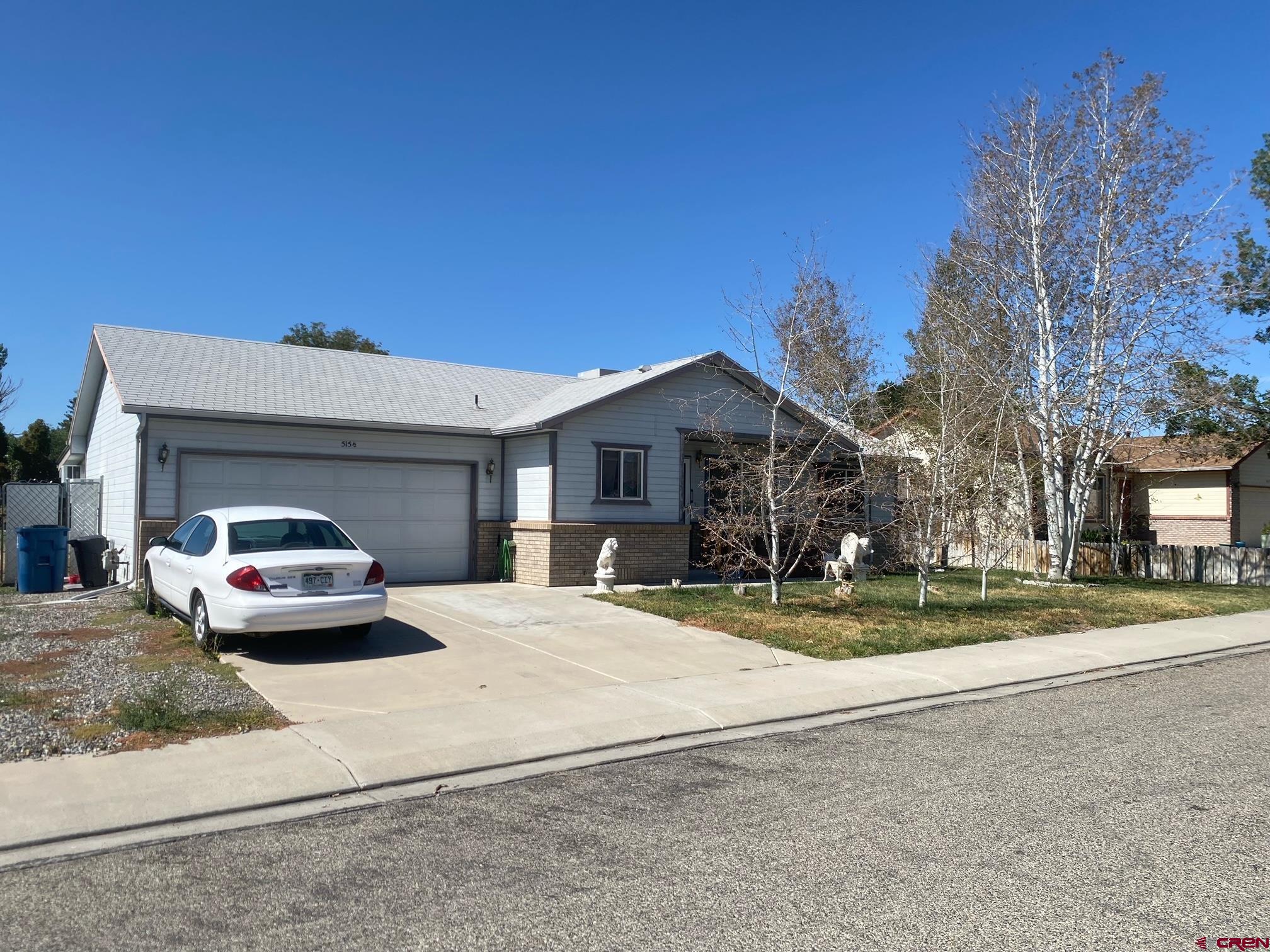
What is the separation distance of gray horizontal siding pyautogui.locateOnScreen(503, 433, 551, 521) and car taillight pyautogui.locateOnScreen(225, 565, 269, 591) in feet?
25.5

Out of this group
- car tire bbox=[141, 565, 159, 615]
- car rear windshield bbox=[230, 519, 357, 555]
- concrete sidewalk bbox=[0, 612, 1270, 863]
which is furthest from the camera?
car tire bbox=[141, 565, 159, 615]

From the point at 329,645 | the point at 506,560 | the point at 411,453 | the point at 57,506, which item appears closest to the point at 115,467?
the point at 57,506

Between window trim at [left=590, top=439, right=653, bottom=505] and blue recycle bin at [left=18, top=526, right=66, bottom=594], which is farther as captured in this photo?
window trim at [left=590, top=439, right=653, bottom=505]

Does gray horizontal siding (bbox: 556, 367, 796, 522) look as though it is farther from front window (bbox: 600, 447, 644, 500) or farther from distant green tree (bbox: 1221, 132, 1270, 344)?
distant green tree (bbox: 1221, 132, 1270, 344)

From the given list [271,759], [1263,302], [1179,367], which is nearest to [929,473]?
[1179,367]

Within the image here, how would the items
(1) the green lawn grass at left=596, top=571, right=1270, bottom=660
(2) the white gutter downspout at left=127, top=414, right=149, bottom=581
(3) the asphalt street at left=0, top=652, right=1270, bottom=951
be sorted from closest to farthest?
(3) the asphalt street at left=0, top=652, right=1270, bottom=951, (1) the green lawn grass at left=596, top=571, right=1270, bottom=660, (2) the white gutter downspout at left=127, top=414, right=149, bottom=581

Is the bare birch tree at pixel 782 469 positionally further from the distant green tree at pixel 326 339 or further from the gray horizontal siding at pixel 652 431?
the distant green tree at pixel 326 339

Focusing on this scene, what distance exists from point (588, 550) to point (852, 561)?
5.47m

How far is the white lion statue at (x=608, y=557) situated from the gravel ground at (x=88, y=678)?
6.77m

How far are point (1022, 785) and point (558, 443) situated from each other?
11.9m

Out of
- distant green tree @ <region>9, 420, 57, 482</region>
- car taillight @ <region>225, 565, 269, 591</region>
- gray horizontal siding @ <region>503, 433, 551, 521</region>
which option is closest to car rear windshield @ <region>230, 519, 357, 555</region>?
car taillight @ <region>225, 565, 269, 591</region>

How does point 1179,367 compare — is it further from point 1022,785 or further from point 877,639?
point 1022,785

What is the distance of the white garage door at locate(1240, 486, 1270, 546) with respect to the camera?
3125 cm

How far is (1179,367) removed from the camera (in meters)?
19.5
